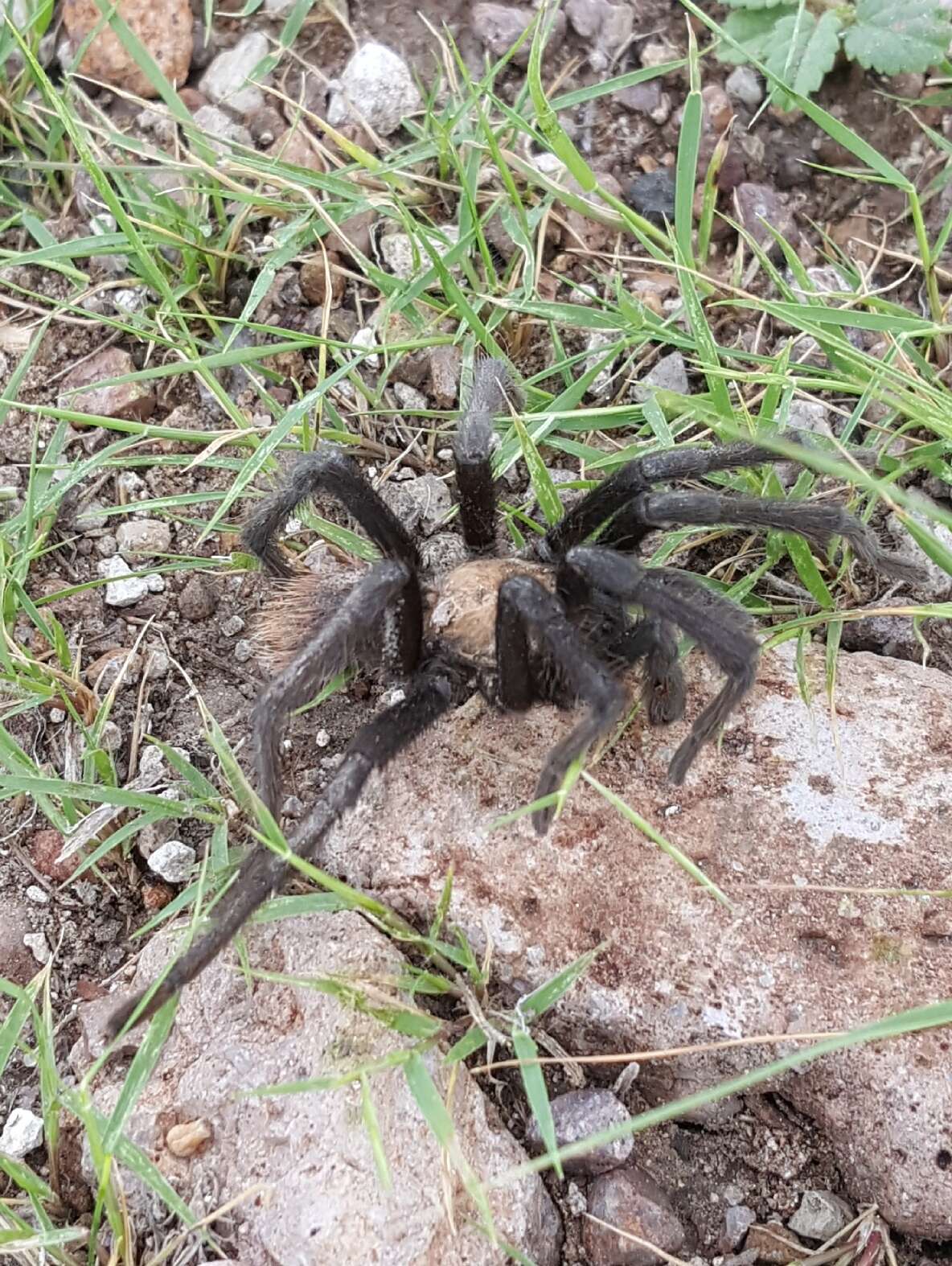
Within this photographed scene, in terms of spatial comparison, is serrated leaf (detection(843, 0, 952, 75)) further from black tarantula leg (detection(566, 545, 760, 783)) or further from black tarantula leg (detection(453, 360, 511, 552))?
black tarantula leg (detection(566, 545, 760, 783))

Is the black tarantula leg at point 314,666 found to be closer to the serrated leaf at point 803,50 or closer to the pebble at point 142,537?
the pebble at point 142,537

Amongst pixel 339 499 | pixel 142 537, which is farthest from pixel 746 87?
pixel 142 537

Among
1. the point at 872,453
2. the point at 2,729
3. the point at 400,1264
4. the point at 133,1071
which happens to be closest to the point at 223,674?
the point at 2,729

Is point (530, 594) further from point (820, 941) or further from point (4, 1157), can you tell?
point (4, 1157)

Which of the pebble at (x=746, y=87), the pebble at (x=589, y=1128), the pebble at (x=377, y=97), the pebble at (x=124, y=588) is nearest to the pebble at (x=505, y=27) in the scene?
the pebble at (x=377, y=97)

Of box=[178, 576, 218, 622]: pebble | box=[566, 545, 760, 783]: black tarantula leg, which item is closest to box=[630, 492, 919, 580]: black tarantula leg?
box=[566, 545, 760, 783]: black tarantula leg

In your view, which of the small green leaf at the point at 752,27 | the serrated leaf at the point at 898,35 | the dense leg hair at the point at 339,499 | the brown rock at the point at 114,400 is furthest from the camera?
the small green leaf at the point at 752,27
